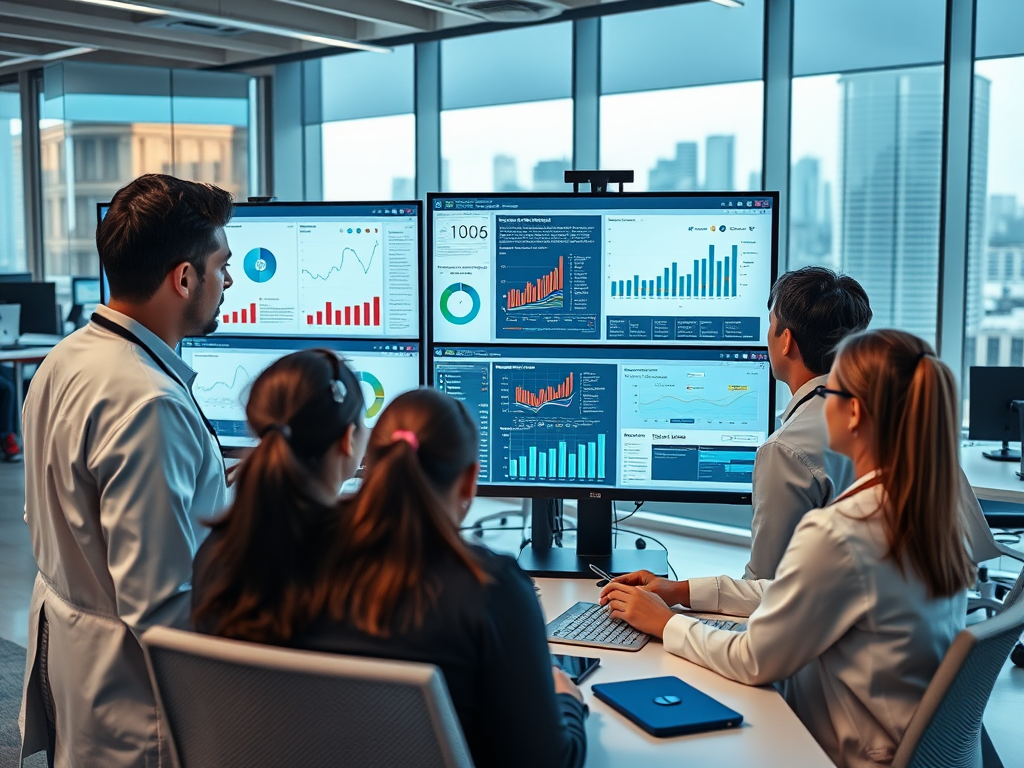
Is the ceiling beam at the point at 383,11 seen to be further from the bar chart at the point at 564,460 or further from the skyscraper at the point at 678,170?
the bar chart at the point at 564,460

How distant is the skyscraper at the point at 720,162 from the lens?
5.47 m

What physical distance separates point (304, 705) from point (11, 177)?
9.32 m

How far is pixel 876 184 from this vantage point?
506 centimetres

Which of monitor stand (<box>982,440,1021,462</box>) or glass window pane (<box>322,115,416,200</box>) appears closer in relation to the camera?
monitor stand (<box>982,440,1021,462</box>)

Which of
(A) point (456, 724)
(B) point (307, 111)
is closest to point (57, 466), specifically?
(A) point (456, 724)

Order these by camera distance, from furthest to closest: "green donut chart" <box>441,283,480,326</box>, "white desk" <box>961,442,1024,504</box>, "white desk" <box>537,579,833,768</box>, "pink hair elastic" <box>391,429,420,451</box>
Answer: "white desk" <box>961,442,1024,504</box>
"green donut chart" <box>441,283,480,326</box>
"white desk" <box>537,579,833,768</box>
"pink hair elastic" <box>391,429,420,451</box>

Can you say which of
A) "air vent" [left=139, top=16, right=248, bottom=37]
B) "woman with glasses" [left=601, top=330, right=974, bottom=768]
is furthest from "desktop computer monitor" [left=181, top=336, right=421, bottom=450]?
"air vent" [left=139, top=16, right=248, bottom=37]

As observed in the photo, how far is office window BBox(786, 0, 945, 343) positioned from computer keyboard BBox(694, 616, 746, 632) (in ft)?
10.8

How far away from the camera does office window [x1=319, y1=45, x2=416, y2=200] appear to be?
6746mm

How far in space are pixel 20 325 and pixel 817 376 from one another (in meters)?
7.16

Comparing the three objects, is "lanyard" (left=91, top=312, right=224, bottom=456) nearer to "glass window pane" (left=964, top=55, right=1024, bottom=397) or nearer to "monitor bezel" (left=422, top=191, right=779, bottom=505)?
"monitor bezel" (left=422, top=191, right=779, bottom=505)

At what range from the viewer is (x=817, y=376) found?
2178 mm

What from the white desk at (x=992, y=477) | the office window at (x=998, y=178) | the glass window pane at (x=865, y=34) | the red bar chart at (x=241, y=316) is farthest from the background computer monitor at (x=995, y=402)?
the red bar chart at (x=241, y=316)

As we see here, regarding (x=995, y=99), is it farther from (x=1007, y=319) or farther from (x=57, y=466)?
(x=57, y=466)
